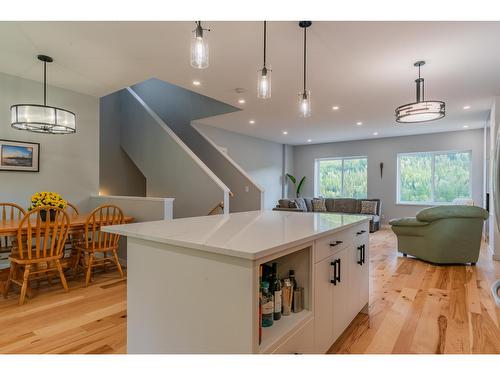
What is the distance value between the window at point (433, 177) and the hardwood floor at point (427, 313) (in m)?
3.75

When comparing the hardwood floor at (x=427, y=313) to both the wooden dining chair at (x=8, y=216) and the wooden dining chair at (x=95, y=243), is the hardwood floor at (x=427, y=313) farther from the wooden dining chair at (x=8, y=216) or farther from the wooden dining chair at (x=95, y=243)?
the wooden dining chair at (x=8, y=216)

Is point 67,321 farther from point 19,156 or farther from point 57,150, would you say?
point 57,150

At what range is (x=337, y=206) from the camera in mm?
8156

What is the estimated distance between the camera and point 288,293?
1523 mm

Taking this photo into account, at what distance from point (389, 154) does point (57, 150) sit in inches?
303

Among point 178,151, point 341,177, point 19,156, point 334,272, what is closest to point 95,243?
point 19,156

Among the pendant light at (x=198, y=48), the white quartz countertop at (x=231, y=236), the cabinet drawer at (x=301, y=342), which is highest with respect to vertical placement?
the pendant light at (x=198, y=48)

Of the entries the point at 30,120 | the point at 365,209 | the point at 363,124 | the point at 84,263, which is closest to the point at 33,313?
the point at 84,263

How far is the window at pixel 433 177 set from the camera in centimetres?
706

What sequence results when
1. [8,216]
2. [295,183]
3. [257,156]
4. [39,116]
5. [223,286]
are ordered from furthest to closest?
1. [295,183]
2. [257,156]
3. [8,216]
4. [39,116]
5. [223,286]

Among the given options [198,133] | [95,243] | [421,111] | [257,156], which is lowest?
[95,243]

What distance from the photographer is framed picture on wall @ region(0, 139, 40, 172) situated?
3703 millimetres

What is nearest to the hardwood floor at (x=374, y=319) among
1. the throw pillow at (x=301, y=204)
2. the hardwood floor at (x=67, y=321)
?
the hardwood floor at (x=67, y=321)
